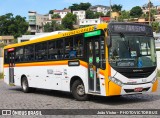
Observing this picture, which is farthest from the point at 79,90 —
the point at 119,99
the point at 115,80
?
the point at 115,80

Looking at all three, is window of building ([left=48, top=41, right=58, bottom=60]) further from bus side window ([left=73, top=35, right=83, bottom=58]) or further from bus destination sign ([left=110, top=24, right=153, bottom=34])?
bus destination sign ([left=110, top=24, right=153, bottom=34])

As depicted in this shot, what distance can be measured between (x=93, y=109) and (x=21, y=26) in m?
147

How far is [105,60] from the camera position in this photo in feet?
42.5

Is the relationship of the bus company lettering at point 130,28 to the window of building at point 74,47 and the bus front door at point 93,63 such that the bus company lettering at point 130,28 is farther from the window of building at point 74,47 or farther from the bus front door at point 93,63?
the window of building at point 74,47

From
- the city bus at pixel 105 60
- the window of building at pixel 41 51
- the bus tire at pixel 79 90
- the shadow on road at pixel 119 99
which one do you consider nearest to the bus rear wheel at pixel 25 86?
the window of building at pixel 41 51

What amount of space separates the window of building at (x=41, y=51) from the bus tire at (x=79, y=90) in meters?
3.17

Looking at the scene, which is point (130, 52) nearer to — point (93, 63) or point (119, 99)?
point (93, 63)

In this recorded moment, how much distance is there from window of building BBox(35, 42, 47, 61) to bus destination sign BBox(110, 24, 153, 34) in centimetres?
514

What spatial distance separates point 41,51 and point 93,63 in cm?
482

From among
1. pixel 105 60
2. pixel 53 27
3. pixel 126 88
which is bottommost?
pixel 126 88

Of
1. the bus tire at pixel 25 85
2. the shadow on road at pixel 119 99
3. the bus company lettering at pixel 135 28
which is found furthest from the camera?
the bus tire at pixel 25 85

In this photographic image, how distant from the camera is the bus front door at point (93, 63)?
13.5 metres

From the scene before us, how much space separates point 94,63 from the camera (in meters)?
13.7

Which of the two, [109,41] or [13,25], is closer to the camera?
[109,41]
